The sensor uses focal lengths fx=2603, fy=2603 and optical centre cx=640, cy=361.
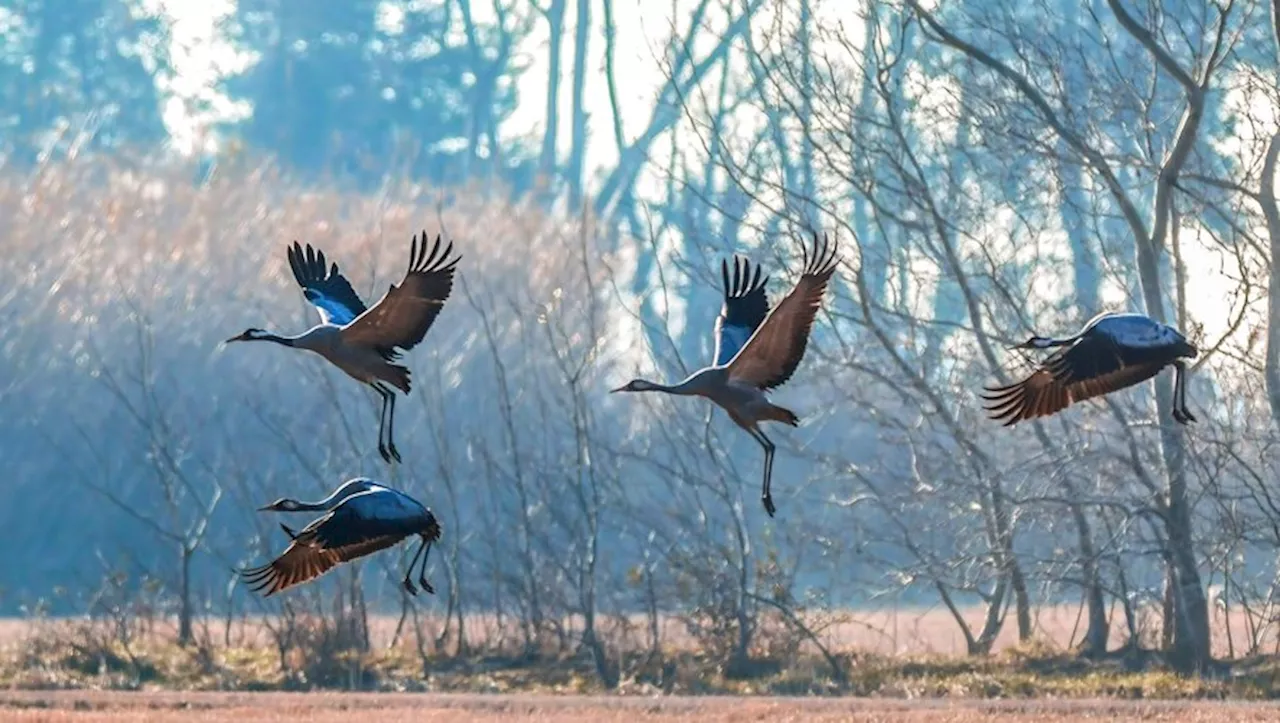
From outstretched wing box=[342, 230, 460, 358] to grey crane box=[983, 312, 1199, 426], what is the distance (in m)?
2.52

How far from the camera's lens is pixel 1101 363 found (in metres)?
11.6

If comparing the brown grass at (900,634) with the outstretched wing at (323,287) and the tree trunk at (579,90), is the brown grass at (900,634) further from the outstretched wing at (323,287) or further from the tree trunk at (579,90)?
the tree trunk at (579,90)

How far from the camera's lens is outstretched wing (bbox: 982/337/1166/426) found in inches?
451

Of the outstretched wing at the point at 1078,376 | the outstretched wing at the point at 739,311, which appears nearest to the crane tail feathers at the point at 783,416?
the outstretched wing at the point at 1078,376

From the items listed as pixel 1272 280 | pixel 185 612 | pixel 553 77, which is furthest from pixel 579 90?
pixel 1272 280

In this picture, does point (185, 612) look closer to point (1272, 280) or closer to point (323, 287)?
point (1272, 280)

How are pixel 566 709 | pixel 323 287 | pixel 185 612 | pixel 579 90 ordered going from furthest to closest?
1. pixel 579 90
2. pixel 185 612
3. pixel 566 709
4. pixel 323 287

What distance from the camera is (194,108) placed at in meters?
65.5

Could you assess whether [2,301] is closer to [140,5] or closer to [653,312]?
[653,312]

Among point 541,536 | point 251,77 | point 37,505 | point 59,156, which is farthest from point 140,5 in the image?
point 541,536

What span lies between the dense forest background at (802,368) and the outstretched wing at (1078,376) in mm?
7491

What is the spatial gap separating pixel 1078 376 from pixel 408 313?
3009 mm

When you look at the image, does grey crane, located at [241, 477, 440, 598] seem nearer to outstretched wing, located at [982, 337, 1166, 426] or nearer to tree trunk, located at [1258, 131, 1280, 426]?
outstretched wing, located at [982, 337, 1166, 426]

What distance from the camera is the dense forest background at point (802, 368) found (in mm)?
22156
